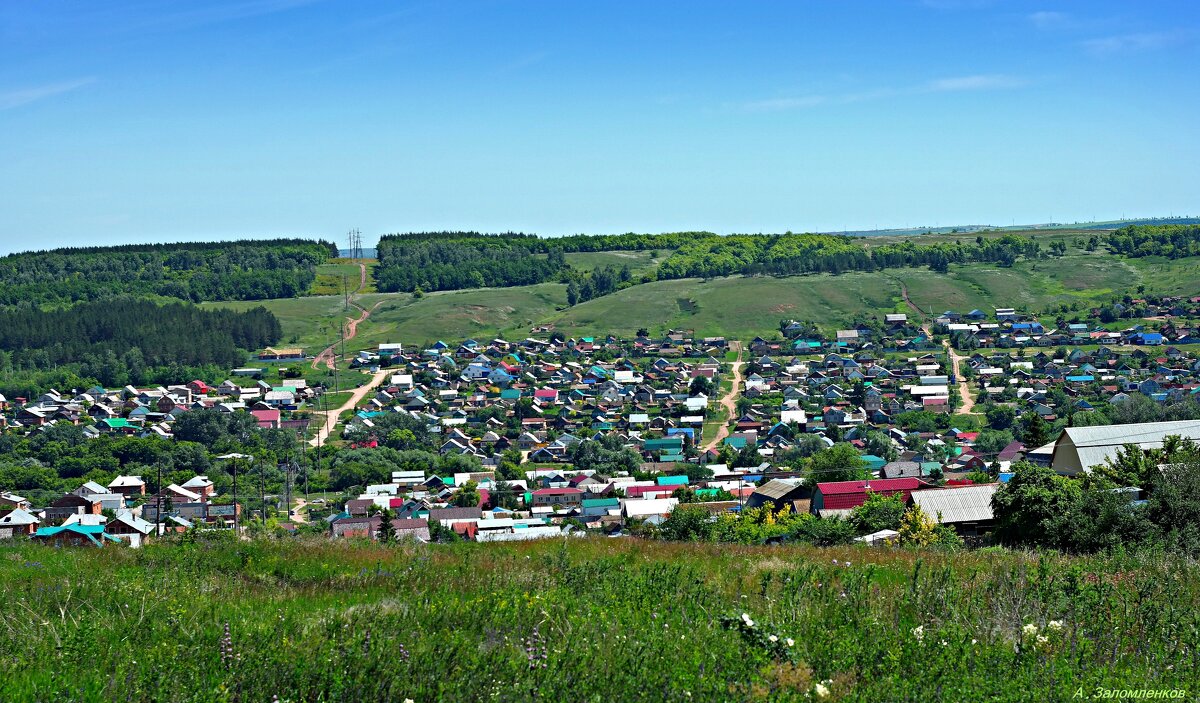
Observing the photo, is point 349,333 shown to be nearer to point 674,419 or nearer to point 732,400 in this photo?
point 732,400

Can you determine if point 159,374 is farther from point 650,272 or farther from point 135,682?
point 135,682

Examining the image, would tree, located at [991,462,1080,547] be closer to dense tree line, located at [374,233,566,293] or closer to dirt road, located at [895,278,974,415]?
dirt road, located at [895,278,974,415]

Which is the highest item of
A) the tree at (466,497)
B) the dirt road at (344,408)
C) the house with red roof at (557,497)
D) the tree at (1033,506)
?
the tree at (1033,506)

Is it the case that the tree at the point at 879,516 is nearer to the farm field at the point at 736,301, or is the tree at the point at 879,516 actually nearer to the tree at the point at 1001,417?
the tree at the point at 1001,417

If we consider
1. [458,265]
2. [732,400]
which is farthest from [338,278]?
[732,400]

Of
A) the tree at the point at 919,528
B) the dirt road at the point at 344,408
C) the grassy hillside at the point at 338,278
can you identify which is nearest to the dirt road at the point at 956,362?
the dirt road at the point at 344,408

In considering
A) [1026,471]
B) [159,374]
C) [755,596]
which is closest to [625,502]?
[1026,471]
